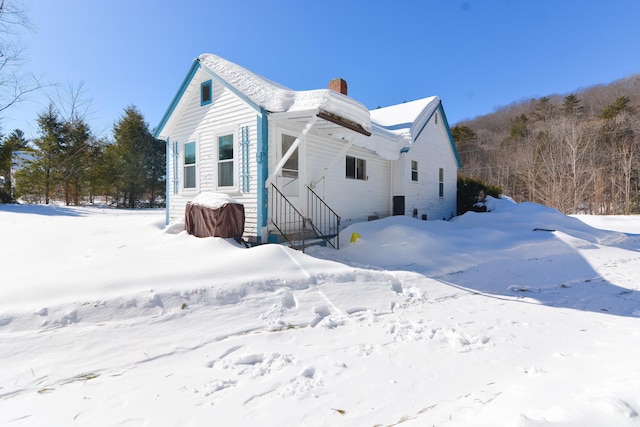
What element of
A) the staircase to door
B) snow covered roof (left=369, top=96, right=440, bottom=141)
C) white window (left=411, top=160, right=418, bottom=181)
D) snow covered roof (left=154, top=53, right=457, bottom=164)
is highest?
snow covered roof (left=369, top=96, right=440, bottom=141)

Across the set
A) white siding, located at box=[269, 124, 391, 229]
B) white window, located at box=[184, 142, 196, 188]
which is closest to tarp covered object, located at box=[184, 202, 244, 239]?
white siding, located at box=[269, 124, 391, 229]

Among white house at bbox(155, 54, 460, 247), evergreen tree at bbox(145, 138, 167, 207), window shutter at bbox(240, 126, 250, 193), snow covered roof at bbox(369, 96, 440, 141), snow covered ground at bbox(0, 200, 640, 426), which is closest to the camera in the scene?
snow covered ground at bbox(0, 200, 640, 426)

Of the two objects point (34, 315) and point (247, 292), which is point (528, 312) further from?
point (34, 315)

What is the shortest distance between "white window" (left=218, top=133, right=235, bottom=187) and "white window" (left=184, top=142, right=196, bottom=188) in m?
1.39

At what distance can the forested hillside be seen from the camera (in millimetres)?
24797

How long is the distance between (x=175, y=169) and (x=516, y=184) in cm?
3771

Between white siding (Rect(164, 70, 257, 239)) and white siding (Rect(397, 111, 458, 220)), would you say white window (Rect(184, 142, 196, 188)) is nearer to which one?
white siding (Rect(164, 70, 257, 239))

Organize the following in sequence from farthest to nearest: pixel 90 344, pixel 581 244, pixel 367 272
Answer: pixel 581 244 < pixel 367 272 < pixel 90 344

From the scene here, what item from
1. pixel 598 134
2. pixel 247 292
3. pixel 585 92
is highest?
pixel 585 92

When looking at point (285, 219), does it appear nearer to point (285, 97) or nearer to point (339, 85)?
point (285, 97)

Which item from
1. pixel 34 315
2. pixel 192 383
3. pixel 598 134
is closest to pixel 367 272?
pixel 192 383

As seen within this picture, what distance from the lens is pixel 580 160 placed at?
2591cm

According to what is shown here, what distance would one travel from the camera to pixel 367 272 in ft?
17.4

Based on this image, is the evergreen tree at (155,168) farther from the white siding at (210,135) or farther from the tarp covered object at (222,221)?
the tarp covered object at (222,221)
